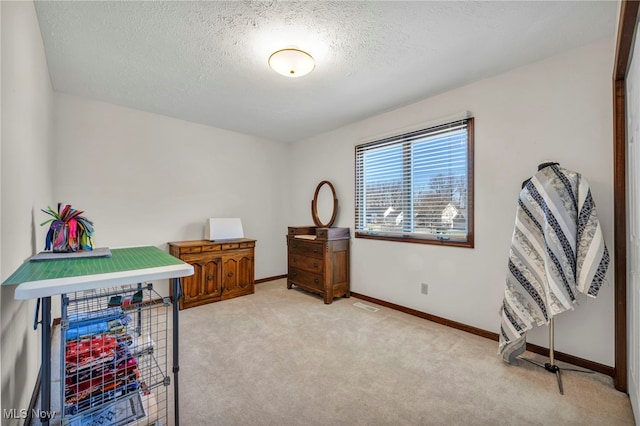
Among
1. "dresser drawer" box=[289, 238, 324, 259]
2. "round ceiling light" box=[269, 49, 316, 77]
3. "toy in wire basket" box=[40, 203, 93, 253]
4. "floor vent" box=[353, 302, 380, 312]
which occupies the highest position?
"round ceiling light" box=[269, 49, 316, 77]

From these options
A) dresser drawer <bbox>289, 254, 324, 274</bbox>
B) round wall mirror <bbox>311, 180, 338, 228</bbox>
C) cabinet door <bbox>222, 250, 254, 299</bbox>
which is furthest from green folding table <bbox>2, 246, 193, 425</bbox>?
round wall mirror <bbox>311, 180, 338, 228</bbox>

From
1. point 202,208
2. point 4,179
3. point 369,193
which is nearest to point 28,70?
point 4,179

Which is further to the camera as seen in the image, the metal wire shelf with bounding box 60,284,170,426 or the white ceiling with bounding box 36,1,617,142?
the white ceiling with bounding box 36,1,617,142

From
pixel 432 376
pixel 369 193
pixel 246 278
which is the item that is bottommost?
pixel 432 376

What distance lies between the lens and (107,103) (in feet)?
10.4

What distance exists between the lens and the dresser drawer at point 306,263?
3647 millimetres

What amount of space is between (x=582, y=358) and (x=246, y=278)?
3.56 m

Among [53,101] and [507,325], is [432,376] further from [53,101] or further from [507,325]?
[53,101]

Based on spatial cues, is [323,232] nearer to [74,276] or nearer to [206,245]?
[206,245]

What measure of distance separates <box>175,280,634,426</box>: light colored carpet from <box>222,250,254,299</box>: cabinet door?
827mm

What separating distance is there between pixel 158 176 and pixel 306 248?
2.18 metres

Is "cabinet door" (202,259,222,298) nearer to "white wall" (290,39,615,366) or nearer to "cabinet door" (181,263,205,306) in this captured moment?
"cabinet door" (181,263,205,306)

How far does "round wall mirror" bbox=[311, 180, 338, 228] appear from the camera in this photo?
4090mm

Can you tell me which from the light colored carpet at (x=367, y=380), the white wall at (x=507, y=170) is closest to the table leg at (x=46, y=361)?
the light colored carpet at (x=367, y=380)
